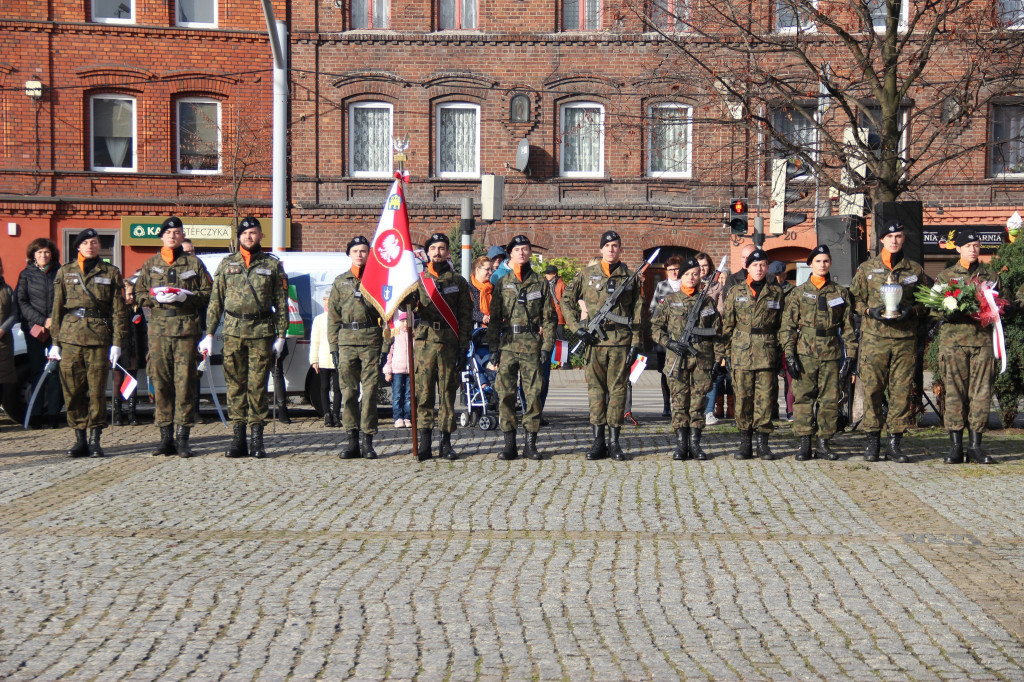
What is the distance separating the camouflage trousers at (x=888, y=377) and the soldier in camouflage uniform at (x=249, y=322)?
536 cm

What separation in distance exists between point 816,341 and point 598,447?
2.20 m

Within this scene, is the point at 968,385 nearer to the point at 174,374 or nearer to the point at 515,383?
the point at 515,383

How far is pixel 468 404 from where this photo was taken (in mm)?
13586

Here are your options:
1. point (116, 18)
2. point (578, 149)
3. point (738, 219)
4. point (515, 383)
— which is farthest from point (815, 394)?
point (116, 18)

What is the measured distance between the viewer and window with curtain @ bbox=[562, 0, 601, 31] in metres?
27.4

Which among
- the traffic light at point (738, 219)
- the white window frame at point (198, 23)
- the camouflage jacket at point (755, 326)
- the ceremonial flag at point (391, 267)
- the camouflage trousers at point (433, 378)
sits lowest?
the camouflage trousers at point (433, 378)

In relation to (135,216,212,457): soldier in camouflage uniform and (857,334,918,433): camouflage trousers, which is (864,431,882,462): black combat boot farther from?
(135,216,212,457): soldier in camouflage uniform

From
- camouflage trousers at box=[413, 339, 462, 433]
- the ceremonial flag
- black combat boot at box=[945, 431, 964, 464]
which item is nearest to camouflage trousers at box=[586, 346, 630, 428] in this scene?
camouflage trousers at box=[413, 339, 462, 433]

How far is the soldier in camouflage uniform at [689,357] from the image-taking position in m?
11.2

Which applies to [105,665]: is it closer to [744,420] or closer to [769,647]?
[769,647]

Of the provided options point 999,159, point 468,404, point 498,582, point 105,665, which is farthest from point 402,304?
point 999,159

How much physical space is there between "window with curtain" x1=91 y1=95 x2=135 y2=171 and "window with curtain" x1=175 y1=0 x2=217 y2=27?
221 cm

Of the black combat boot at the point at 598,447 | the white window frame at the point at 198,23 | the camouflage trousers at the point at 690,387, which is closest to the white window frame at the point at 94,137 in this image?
the white window frame at the point at 198,23

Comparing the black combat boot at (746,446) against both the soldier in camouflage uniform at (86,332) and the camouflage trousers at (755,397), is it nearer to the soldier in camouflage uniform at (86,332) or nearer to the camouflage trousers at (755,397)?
the camouflage trousers at (755,397)
